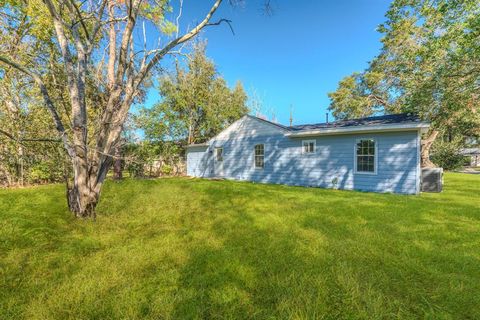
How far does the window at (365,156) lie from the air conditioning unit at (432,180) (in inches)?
82.2

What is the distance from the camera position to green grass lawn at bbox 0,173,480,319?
2.03 metres

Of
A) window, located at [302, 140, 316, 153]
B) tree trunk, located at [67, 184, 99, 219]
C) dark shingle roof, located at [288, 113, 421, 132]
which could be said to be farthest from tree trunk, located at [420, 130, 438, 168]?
tree trunk, located at [67, 184, 99, 219]

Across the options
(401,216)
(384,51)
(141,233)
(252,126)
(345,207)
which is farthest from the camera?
(384,51)

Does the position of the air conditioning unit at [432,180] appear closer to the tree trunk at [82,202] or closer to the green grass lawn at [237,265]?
the green grass lawn at [237,265]

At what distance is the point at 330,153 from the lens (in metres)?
10.4

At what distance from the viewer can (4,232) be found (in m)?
3.69

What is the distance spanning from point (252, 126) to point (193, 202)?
793cm

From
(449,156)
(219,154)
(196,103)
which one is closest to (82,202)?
(219,154)

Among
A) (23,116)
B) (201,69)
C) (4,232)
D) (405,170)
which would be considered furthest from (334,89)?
(4,232)

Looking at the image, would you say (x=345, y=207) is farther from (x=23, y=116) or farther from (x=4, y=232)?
(x=23, y=116)

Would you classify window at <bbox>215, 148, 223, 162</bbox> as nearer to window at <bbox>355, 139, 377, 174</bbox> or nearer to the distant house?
window at <bbox>355, 139, 377, 174</bbox>

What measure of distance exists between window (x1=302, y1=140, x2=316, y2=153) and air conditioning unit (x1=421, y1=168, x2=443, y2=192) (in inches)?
174

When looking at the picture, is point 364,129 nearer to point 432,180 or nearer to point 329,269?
point 432,180

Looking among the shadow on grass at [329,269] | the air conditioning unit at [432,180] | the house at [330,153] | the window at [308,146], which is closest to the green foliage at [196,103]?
the house at [330,153]
